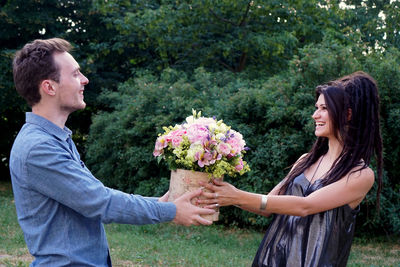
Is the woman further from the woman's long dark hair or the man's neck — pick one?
the man's neck

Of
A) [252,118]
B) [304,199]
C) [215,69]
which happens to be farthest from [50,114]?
[215,69]

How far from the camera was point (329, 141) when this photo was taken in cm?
340

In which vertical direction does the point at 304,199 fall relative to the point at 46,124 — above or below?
below

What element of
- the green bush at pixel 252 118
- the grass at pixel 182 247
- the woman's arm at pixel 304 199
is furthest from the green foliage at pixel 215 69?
the woman's arm at pixel 304 199

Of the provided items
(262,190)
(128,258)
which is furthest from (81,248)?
(262,190)

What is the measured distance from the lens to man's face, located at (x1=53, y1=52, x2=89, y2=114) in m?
2.51

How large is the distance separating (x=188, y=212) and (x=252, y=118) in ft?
25.4

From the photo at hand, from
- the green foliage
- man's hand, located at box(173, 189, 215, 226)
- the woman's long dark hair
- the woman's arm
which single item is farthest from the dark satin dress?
the green foliage

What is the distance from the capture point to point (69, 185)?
2.25 metres

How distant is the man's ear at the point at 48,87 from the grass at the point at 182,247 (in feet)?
17.0

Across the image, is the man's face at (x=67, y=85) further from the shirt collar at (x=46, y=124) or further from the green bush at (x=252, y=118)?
the green bush at (x=252, y=118)

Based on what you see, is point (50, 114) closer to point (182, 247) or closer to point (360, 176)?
point (360, 176)

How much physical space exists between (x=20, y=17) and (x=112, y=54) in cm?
324

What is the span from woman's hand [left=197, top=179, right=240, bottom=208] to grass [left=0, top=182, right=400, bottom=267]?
462cm
